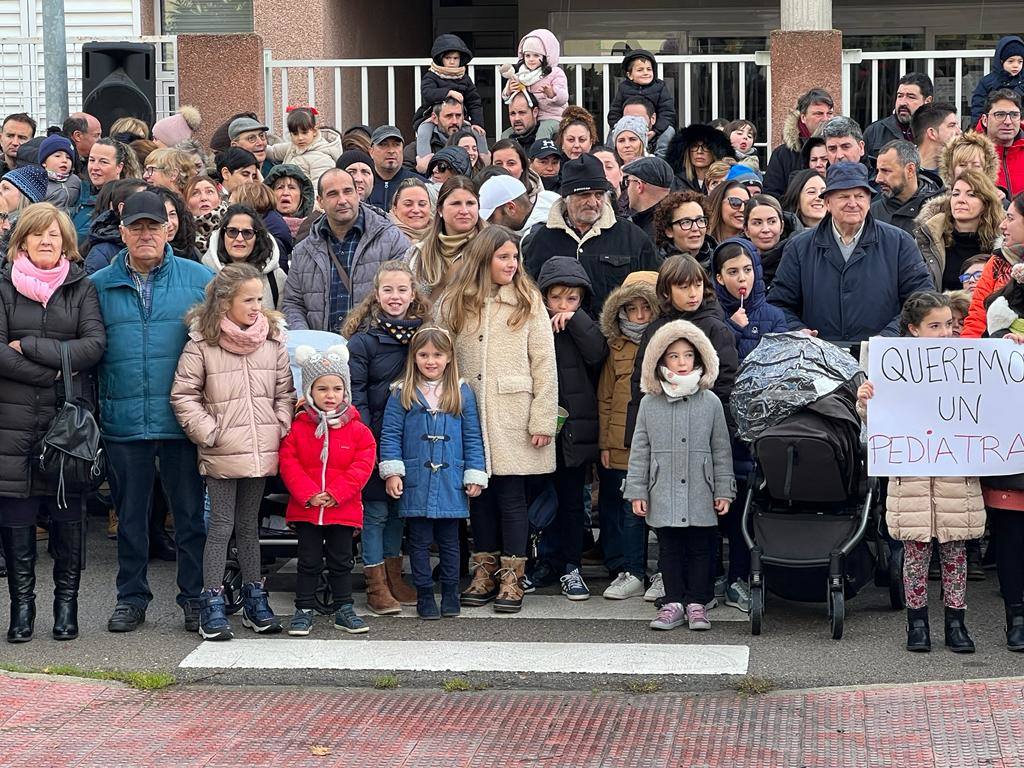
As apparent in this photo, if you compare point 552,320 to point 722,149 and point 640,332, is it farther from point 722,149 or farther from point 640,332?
point 722,149

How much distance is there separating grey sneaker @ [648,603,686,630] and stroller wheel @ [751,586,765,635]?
401 mm

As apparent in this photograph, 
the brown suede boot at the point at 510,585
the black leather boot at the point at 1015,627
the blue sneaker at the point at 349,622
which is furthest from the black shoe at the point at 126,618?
the black leather boot at the point at 1015,627

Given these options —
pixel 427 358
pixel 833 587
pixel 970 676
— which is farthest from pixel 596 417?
pixel 970 676

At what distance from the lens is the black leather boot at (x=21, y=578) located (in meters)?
7.76

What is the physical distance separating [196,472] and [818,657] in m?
3.14

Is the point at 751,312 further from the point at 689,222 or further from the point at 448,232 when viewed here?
the point at 448,232

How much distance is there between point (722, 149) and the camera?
1144 centimetres

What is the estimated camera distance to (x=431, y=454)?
812cm

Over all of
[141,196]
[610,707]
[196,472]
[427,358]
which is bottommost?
[610,707]

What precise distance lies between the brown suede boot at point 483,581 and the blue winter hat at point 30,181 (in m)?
3.96

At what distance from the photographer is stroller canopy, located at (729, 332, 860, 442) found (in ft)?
25.1

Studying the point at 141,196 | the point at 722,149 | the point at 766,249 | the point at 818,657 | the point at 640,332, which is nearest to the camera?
the point at 818,657

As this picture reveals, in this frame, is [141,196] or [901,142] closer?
[141,196]

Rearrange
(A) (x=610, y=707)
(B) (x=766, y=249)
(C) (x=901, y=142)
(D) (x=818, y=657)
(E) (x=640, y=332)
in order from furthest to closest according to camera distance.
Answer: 1. (C) (x=901, y=142)
2. (B) (x=766, y=249)
3. (E) (x=640, y=332)
4. (D) (x=818, y=657)
5. (A) (x=610, y=707)
